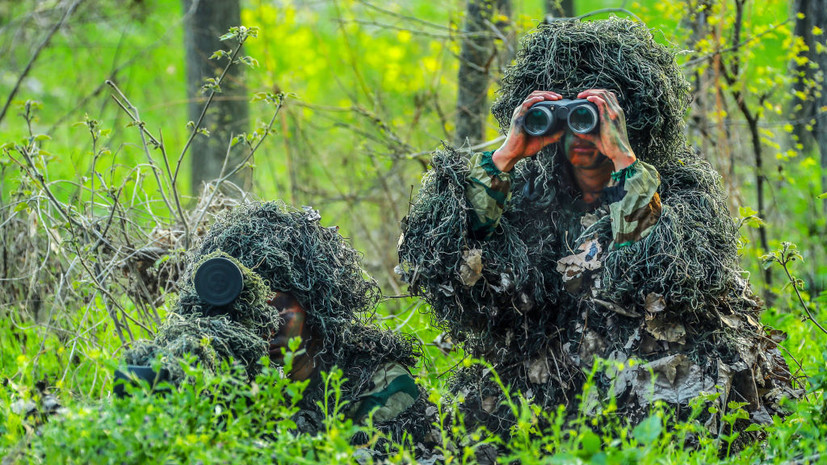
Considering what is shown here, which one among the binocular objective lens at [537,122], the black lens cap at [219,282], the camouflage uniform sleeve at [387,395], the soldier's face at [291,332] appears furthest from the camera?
the camouflage uniform sleeve at [387,395]

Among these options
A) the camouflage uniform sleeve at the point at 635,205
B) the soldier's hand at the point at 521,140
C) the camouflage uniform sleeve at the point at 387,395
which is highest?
the soldier's hand at the point at 521,140

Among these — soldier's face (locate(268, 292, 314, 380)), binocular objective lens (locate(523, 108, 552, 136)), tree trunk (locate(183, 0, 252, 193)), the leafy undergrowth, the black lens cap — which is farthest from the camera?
tree trunk (locate(183, 0, 252, 193))

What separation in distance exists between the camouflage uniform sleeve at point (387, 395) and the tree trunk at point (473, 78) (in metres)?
2.71

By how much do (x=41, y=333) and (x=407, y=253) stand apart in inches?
95.9

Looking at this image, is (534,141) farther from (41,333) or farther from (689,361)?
(41,333)

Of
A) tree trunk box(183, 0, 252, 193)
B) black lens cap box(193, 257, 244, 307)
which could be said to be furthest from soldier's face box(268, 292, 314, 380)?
tree trunk box(183, 0, 252, 193)

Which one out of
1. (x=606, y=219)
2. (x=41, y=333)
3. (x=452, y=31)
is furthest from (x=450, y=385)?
(x=452, y=31)

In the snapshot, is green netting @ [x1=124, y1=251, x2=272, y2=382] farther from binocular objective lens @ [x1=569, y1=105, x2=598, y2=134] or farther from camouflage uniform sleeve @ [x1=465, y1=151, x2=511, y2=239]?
binocular objective lens @ [x1=569, y1=105, x2=598, y2=134]

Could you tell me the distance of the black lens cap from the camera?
3.15 meters

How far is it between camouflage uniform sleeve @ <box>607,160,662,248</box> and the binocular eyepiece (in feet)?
0.72

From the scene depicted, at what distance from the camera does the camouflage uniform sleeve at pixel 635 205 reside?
126 inches

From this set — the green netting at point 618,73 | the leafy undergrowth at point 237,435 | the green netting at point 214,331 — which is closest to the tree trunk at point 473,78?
the green netting at point 618,73

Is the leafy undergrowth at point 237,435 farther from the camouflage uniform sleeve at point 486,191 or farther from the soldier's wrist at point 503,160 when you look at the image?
the soldier's wrist at point 503,160

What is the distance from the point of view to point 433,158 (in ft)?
11.2
